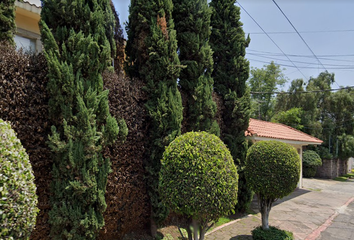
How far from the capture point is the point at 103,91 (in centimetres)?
430

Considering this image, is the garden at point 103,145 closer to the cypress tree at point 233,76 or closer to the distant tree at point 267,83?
the cypress tree at point 233,76

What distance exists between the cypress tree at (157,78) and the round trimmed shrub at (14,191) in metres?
3.23

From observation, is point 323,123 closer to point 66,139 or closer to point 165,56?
point 165,56

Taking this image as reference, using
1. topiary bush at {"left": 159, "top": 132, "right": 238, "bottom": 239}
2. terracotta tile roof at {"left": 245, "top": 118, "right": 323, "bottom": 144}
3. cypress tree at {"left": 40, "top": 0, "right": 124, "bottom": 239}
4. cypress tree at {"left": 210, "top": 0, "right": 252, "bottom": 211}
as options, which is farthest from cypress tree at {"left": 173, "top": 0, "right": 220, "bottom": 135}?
terracotta tile roof at {"left": 245, "top": 118, "right": 323, "bottom": 144}

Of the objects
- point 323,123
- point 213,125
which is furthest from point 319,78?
point 213,125

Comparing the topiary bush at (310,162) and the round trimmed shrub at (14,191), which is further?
the topiary bush at (310,162)

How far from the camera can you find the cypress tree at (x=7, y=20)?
13.1ft

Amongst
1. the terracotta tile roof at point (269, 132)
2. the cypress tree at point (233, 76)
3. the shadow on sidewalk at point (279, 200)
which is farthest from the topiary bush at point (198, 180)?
the shadow on sidewalk at point (279, 200)

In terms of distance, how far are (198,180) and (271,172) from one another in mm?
2835

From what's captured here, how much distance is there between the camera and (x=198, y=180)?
3.64 meters

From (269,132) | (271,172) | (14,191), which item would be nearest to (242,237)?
(271,172)

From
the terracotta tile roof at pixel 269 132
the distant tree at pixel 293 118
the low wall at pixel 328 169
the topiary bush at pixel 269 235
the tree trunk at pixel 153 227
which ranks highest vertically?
the distant tree at pixel 293 118

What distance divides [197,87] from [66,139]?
3.77 metres

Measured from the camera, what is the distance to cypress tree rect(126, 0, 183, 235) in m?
5.37
